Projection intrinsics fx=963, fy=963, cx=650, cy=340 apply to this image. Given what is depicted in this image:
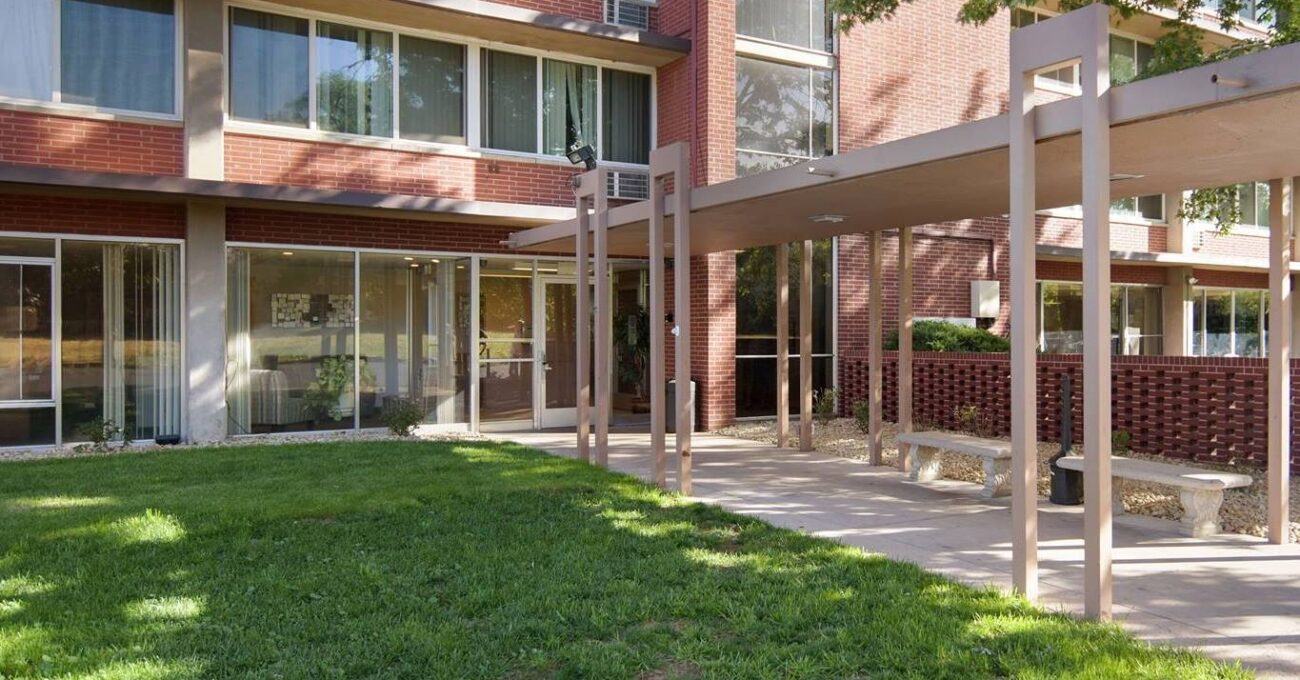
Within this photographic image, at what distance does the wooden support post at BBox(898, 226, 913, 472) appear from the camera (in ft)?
33.7

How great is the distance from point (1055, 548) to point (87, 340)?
35.1ft

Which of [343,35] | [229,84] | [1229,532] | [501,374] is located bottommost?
[1229,532]

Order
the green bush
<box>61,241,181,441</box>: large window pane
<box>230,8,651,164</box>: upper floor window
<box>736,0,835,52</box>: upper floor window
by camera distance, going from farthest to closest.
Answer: <box>736,0,835,52</box>: upper floor window → the green bush → <box>230,8,651,164</box>: upper floor window → <box>61,241,181,441</box>: large window pane

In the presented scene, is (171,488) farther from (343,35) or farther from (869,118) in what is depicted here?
(869,118)

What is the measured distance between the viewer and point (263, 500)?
7.88m

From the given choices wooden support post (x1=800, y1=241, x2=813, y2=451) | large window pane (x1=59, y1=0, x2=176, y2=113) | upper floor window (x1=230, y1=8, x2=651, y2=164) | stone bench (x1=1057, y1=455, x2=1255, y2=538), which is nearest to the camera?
stone bench (x1=1057, y1=455, x2=1255, y2=538)

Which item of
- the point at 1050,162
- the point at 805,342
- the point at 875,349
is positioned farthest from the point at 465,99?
the point at 1050,162

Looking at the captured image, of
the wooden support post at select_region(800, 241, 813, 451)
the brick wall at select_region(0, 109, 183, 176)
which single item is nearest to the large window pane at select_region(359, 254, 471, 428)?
the brick wall at select_region(0, 109, 183, 176)

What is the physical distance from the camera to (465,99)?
44.1 feet

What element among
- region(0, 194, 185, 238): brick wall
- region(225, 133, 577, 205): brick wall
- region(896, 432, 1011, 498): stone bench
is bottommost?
region(896, 432, 1011, 498): stone bench

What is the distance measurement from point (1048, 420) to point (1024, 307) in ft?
24.1

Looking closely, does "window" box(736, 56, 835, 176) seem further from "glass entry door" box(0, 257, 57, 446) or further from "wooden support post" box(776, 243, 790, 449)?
"glass entry door" box(0, 257, 57, 446)

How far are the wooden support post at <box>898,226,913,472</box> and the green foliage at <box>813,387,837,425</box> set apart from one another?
3873 millimetres

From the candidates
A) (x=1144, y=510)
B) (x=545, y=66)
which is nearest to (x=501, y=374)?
(x=545, y=66)
